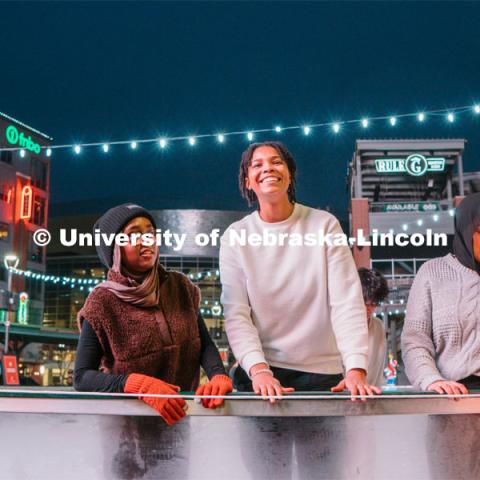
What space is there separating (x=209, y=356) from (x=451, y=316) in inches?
28.9

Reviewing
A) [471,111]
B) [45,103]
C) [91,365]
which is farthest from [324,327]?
[45,103]

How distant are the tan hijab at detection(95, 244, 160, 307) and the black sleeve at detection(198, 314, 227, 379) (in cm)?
20

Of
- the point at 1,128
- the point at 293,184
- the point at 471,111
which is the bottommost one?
the point at 293,184

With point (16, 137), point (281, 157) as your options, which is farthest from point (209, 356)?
point (16, 137)

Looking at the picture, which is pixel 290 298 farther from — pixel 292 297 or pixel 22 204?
pixel 22 204

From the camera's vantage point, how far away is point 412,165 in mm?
28375

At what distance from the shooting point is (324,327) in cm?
195

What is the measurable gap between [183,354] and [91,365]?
0.95ft

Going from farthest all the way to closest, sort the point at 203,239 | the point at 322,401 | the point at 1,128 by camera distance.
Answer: the point at 203,239 < the point at 1,128 < the point at 322,401

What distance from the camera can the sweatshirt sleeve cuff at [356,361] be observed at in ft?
5.62

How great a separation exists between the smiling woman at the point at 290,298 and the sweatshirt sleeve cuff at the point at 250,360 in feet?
0.16

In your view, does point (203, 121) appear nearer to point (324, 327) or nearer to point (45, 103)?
point (45, 103)

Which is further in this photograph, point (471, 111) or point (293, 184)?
point (471, 111)

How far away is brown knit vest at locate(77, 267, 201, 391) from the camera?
178 centimetres
